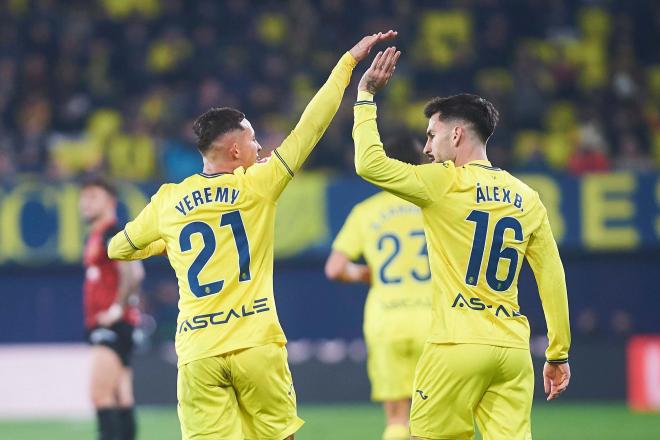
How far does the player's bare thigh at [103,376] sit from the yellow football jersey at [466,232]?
365 cm

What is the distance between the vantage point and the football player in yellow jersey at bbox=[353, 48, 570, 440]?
5121 millimetres

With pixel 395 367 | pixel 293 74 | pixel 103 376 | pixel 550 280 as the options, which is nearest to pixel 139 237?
pixel 550 280

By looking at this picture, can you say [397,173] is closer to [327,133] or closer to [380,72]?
[380,72]

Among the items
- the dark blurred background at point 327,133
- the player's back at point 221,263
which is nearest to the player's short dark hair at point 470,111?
the player's back at point 221,263

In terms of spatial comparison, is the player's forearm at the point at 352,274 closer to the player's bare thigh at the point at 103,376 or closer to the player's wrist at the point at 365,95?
the player's bare thigh at the point at 103,376

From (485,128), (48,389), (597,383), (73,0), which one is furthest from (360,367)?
(485,128)

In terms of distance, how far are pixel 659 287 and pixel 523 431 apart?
9.44m

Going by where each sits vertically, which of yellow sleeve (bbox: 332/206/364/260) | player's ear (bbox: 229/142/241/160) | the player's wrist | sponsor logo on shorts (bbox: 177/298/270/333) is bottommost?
sponsor logo on shorts (bbox: 177/298/270/333)

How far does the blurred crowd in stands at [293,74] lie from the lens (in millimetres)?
14758

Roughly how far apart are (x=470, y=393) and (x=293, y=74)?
11323 mm

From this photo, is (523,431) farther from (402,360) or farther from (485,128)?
(402,360)

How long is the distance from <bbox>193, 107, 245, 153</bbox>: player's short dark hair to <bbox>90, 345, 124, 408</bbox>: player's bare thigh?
3107 mm

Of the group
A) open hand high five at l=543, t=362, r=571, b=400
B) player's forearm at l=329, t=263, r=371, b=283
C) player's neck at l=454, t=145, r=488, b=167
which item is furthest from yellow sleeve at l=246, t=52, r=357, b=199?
player's forearm at l=329, t=263, r=371, b=283

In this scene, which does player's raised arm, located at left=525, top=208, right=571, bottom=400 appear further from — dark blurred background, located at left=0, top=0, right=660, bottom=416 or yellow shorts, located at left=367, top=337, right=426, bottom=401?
dark blurred background, located at left=0, top=0, right=660, bottom=416
